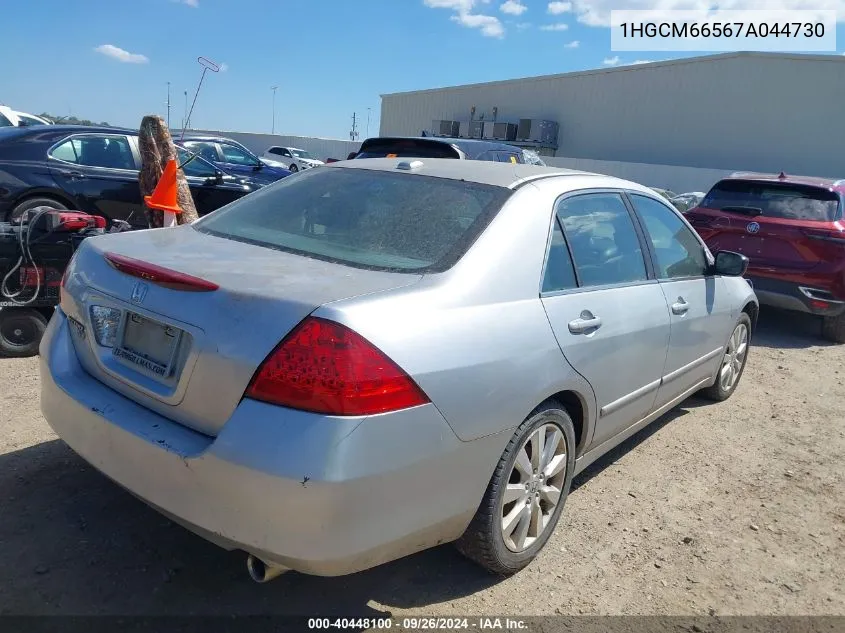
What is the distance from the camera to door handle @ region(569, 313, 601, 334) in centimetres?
281

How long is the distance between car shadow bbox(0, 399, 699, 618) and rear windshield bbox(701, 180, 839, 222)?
609 cm

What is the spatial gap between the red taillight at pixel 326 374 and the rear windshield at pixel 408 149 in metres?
5.66


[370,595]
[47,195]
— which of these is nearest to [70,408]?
[370,595]

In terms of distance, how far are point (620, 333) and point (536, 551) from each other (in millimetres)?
1036

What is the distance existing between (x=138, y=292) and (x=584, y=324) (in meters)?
1.73

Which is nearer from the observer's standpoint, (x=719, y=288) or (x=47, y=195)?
(x=719, y=288)

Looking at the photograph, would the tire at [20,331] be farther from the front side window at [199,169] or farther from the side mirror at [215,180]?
the front side window at [199,169]

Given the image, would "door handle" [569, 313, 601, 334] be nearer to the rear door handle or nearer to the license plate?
the rear door handle

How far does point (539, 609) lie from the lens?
2641 mm

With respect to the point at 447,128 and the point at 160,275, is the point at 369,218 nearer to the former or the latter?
the point at 160,275

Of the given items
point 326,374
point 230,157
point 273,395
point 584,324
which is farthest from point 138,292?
point 230,157

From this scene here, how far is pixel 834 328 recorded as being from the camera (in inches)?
289

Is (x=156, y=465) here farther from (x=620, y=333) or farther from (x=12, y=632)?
(x=620, y=333)

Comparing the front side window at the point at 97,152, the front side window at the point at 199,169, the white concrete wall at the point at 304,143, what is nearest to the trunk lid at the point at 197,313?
the front side window at the point at 97,152
